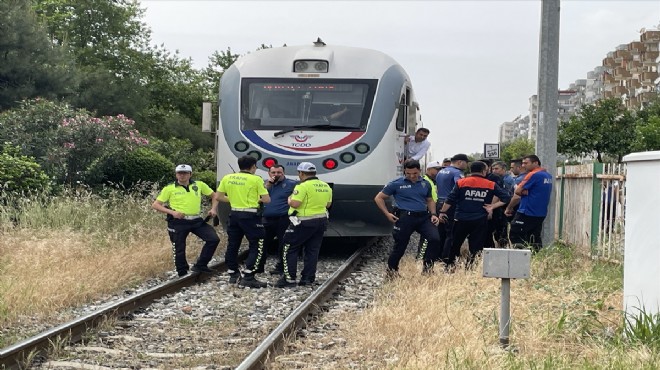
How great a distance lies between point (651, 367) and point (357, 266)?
7858 millimetres

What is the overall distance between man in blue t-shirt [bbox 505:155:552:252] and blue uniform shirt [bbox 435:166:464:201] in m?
0.96

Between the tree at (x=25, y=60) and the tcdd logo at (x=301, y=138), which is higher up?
the tree at (x=25, y=60)

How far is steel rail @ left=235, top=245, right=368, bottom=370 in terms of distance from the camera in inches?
235

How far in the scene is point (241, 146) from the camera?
1266 centimetres

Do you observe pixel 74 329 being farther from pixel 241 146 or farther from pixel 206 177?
pixel 206 177

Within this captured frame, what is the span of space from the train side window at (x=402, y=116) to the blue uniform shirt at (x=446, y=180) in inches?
37.9

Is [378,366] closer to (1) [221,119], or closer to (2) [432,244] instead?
(2) [432,244]

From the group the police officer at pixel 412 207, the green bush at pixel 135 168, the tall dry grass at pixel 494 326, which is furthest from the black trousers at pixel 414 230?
the green bush at pixel 135 168

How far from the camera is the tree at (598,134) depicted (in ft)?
167

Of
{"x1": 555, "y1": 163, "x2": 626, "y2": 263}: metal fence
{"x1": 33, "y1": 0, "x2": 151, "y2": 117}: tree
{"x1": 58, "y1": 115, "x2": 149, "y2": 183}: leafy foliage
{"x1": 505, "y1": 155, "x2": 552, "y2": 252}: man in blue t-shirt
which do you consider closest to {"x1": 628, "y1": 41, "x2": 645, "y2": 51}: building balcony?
{"x1": 33, "y1": 0, "x2": 151, "y2": 117}: tree

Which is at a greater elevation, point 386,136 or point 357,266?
point 386,136

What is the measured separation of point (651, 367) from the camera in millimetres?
5176

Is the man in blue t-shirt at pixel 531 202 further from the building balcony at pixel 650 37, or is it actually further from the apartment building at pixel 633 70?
the building balcony at pixel 650 37

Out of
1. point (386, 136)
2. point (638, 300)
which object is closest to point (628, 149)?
point (386, 136)
